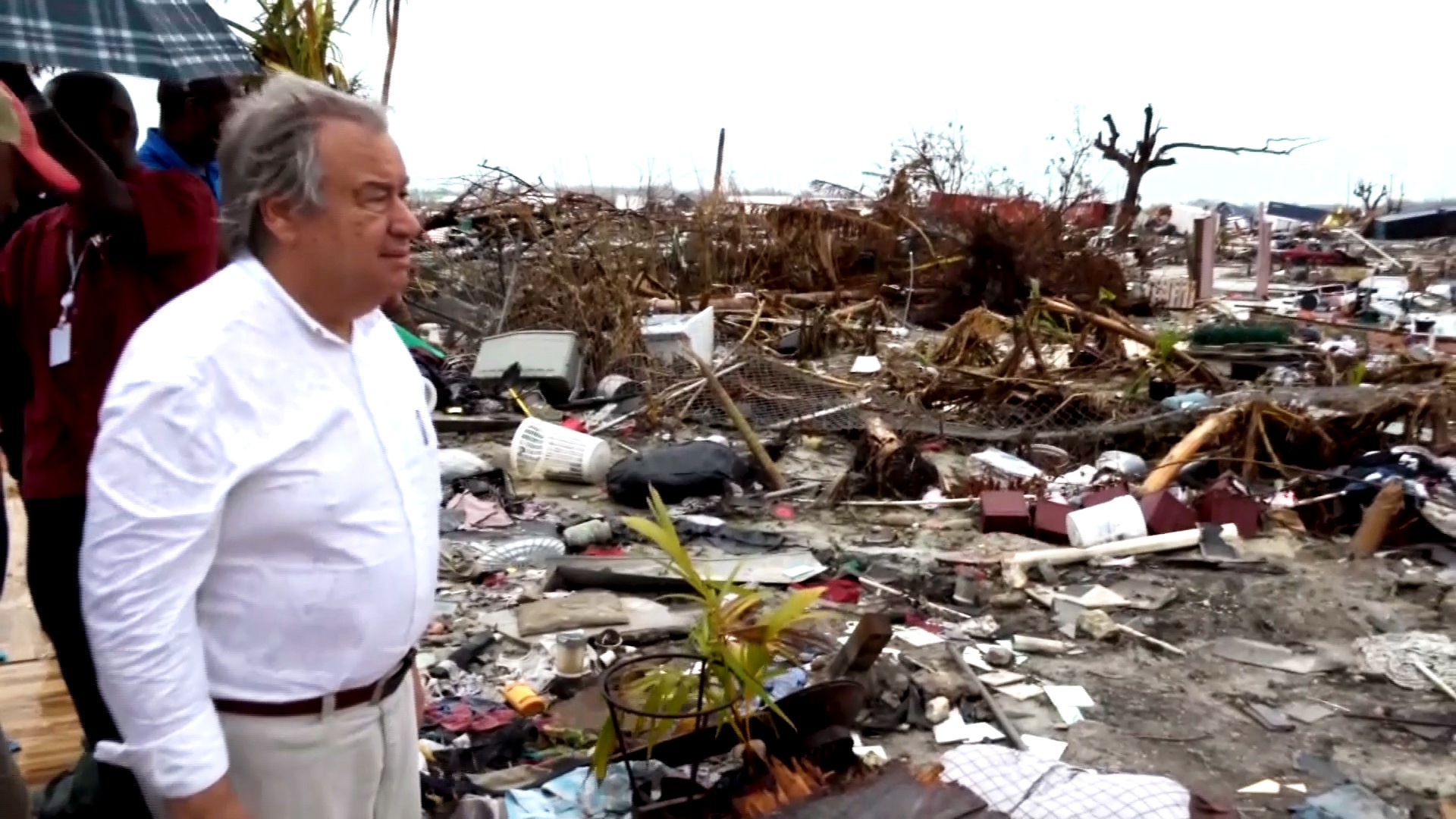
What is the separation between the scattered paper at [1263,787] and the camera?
3.81m

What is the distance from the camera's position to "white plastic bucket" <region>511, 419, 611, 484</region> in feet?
24.6

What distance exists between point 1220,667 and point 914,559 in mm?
1588

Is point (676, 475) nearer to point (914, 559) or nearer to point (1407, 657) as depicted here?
point (914, 559)

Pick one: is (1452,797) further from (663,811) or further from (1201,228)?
(1201,228)

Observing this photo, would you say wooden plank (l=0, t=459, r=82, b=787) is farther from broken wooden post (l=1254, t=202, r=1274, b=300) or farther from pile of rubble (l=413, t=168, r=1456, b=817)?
broken wooden post (l=1254, t=202, r=1274, b=300)

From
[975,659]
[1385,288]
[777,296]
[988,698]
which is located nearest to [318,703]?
[988,698]

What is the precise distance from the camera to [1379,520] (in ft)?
20.1

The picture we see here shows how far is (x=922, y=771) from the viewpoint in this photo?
332 centimetres

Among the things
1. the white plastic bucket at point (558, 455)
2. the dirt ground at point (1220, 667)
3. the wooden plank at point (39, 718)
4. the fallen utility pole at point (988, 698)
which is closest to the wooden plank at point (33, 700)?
the wooden plank at point (39, 718)

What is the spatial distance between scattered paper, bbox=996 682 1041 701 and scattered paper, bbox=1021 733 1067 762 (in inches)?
12.0

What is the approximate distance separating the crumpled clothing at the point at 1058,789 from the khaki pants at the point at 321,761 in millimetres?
1801

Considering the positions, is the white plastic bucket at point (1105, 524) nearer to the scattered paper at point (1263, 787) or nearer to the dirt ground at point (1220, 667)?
the dirt ground at point (1220, 667)

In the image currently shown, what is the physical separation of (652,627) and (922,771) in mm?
1818

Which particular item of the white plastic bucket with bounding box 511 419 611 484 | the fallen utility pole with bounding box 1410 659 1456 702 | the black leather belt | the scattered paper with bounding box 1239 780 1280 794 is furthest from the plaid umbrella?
the fallen utility pole with bounding box 1410 659 1456 702
